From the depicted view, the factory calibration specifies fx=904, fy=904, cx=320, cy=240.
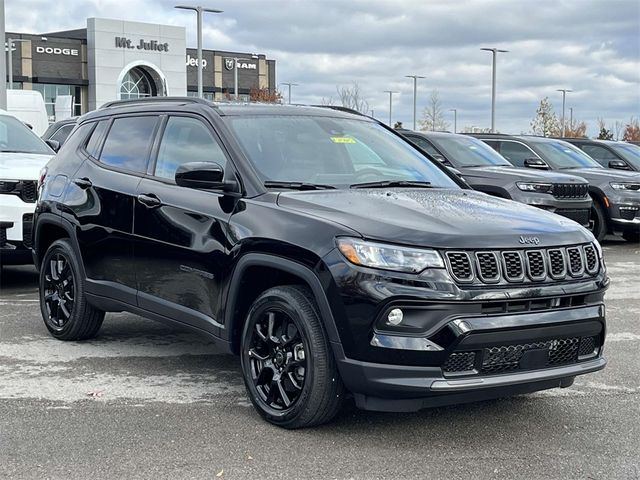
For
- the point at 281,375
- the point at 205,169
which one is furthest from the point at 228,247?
the point at 281,375

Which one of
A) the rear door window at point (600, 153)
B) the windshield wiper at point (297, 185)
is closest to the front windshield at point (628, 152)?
the rear door window at point (600, 153)

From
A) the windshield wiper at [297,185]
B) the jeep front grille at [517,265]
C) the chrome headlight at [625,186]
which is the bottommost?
the jeep front grille at [517,265]

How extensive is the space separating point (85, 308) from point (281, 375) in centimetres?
248

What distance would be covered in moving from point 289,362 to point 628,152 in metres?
15.0

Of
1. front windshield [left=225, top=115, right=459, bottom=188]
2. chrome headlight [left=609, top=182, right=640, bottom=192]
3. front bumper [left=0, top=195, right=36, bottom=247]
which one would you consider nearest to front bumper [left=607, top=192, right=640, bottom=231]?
chrome headlight [left=609, top=182, right=640, bottom=192]

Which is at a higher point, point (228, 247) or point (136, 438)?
point (228, 247)

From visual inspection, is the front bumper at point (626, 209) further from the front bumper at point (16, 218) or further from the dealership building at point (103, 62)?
the dealership building at point (103, 62)

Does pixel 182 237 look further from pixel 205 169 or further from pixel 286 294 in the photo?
pixel 286 294

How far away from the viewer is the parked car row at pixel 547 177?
43.4ft

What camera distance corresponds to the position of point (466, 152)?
1436 centimetres

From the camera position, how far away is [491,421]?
5.11 m

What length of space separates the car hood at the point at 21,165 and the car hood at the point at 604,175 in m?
8.77

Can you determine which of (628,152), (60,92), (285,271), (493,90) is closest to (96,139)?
(285,271)

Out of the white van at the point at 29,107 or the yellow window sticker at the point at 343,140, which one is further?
the white van at the point at 29,107
